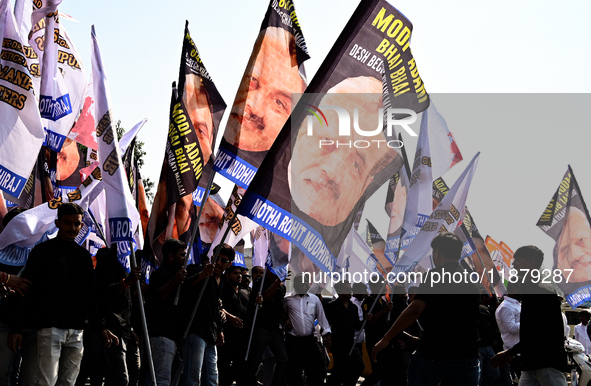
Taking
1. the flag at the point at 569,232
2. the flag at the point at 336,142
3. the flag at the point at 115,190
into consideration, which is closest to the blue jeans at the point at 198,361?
the flag at the point at 115,190

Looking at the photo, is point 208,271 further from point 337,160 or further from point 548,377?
point 548,377

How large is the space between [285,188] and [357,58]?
1.50 m

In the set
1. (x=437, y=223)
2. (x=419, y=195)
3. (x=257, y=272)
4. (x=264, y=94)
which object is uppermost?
(x=419, y=195)

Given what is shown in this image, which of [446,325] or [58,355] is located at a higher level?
[446,325]

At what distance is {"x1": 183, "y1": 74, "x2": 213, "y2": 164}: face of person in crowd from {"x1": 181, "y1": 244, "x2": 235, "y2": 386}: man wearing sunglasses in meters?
2.01

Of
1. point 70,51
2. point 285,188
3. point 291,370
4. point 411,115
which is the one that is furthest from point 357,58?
point 291,370

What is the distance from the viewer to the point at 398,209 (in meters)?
15.8

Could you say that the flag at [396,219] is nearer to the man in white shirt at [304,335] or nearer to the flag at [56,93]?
the man in white shirt at [304,335]

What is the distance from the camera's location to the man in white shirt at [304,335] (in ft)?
39.3

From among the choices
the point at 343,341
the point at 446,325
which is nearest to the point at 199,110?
the point at 343,341

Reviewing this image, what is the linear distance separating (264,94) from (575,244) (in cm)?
1251

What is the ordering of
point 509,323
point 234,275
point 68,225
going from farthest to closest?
point 234,275 < point 509,323 < point 68,225

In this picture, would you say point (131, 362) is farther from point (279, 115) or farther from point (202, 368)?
point (279, 115)

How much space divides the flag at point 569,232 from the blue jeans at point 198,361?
10991mm
